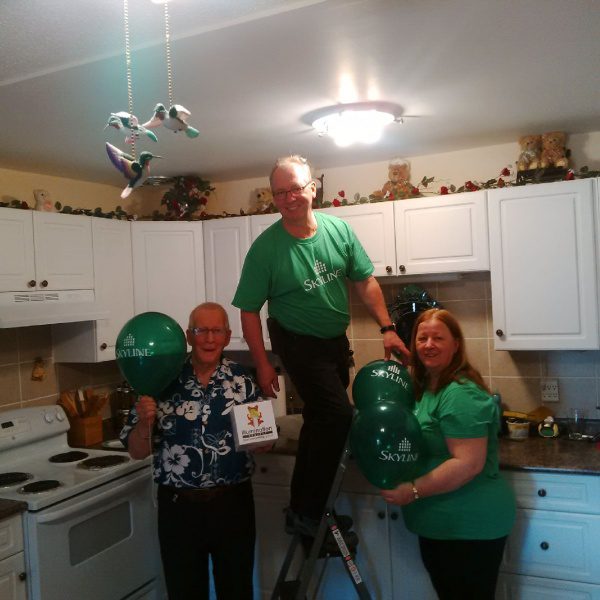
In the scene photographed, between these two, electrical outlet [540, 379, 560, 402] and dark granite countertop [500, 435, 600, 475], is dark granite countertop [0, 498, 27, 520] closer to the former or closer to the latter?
dark granite countertop [500, 435, 600, 475]

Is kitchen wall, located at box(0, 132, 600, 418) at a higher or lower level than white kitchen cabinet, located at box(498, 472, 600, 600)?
higher

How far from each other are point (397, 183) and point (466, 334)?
0.89m

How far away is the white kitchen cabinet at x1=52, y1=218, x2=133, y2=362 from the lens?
3178mm

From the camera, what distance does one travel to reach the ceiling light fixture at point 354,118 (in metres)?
2.41

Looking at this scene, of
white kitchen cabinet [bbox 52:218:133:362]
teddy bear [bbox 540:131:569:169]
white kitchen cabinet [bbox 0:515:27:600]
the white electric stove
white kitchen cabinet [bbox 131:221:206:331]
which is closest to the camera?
white kitchen cabinet [bbox 0:515:27:600]

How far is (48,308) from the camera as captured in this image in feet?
9.27

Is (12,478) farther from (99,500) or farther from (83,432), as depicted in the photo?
(83,432)

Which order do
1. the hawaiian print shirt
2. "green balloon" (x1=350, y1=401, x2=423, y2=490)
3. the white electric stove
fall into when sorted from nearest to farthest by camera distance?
"green balloon" (x1=350, y1=401, x2=423, y2=490) → the hawaiian print shirt → the white electric stove

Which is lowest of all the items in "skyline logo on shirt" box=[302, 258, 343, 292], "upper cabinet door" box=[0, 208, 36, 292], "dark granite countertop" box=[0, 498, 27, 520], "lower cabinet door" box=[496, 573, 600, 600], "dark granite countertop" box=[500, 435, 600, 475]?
"lower cabinet door" box=[496, 573, 600, 600]

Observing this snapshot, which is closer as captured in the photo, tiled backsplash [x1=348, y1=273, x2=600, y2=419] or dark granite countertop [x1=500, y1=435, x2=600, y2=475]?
dark granite countertop [x1=500, y1=435, x2=600, y2=475]

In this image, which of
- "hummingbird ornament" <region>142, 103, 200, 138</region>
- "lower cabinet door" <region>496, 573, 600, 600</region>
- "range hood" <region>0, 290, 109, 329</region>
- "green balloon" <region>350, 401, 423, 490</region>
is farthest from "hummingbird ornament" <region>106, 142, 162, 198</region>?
"lower cabinet door" <region>496, 573, 600, 600</region>

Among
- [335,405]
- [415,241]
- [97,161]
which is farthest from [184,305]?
[335,405]

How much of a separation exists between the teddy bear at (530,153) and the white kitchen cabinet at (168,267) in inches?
70.8

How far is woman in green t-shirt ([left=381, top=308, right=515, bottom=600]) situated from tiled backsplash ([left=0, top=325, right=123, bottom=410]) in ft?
7.05
